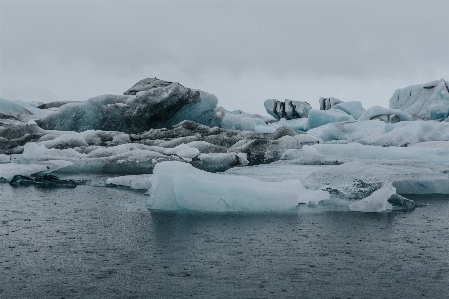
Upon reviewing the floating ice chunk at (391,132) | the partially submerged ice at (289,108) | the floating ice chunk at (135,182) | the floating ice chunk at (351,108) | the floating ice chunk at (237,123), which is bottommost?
the floating ice chunk at (135,182)

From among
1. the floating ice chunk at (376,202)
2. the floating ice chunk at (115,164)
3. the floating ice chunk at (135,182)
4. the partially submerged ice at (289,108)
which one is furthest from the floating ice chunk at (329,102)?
the floating ice chunk at (376,202)

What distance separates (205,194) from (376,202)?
2036 mm

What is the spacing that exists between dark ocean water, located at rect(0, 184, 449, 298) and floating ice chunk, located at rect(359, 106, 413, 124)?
62.4 ft

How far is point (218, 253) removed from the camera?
412 cm

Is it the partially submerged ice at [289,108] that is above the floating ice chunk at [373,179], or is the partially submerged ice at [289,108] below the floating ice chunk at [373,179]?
above

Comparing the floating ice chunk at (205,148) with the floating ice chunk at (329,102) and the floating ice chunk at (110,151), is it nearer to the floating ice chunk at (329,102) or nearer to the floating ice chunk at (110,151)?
the floating ice chunk at (110,151)

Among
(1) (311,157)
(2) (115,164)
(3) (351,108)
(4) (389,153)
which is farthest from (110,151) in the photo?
(3) (351,108)

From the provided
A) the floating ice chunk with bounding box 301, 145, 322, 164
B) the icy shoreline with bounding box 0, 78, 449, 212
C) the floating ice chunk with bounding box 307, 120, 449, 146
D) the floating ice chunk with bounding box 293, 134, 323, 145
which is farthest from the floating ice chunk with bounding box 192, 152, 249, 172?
the floating ice chunk with bounding box 307, 120, 449, 146

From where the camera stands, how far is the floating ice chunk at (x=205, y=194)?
6055 millimetres

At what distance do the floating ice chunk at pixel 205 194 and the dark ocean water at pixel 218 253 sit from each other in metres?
0.25

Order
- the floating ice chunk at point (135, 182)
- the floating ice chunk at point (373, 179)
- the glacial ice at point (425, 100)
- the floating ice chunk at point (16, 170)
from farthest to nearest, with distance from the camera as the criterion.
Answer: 1. the glacial ice at point (425, 100)
2. the floating ice chunk at point (16, 170)
3. the floating ice chunk at point (135, 182)
4. the floating ice chunk at point (373, 179)

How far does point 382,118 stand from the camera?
24.9 meters

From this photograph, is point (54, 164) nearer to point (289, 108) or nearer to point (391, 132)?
point (391, 132)

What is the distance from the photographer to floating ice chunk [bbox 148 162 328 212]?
6.05 metres
